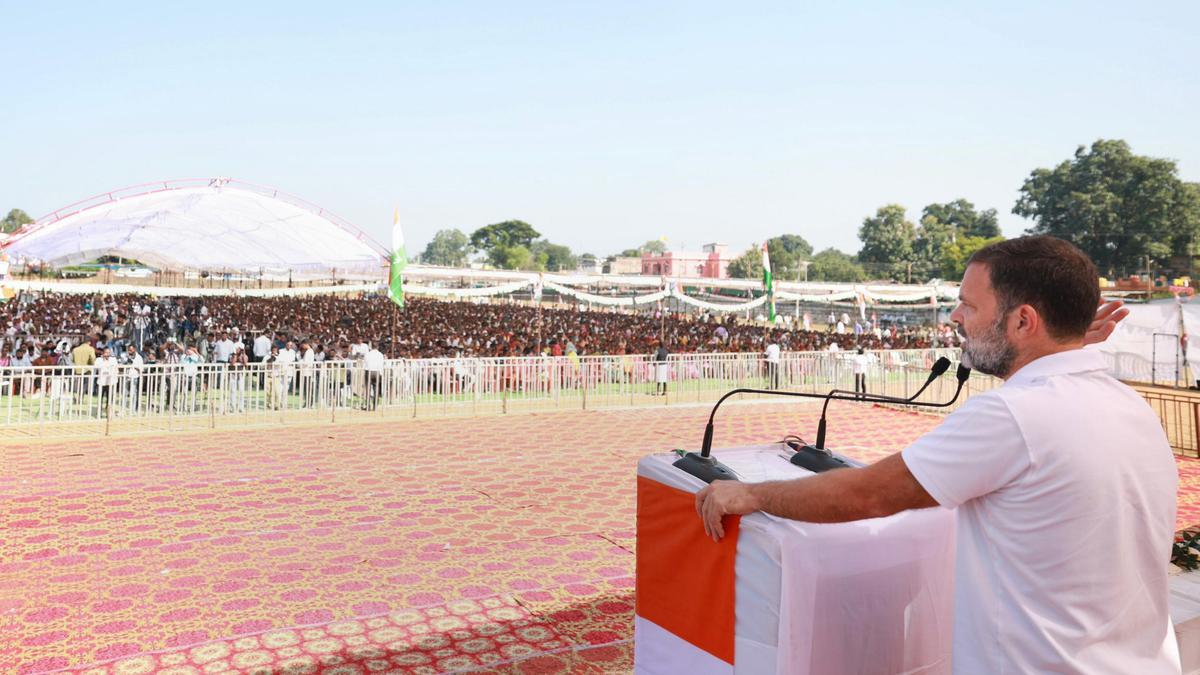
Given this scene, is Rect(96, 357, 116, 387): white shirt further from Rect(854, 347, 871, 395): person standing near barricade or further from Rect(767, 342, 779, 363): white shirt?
Rect(854, 347, 871, 395): person standing near barricade

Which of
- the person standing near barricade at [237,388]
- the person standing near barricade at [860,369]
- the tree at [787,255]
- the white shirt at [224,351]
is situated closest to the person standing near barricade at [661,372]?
the person standing near barricade at [860,369]

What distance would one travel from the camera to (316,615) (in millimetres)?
4453

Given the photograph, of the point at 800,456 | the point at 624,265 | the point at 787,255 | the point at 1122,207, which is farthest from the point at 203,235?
the point at 624,265

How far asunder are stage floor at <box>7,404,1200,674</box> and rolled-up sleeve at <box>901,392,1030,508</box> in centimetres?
276

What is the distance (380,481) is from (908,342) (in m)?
24.4

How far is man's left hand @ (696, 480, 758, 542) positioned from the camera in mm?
1646

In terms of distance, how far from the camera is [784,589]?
1.60 m

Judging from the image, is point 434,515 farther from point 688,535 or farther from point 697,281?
point 697,281

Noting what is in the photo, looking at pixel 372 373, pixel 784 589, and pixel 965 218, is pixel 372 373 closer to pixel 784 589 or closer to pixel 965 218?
pixel 784 589

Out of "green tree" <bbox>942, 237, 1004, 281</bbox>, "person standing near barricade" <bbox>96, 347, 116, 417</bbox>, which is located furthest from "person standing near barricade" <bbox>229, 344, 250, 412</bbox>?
"green tree" <bbox>942, 237, 1004, 281</bbox>

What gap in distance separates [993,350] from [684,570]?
845mm

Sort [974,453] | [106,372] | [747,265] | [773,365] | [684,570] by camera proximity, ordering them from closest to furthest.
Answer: [974,453]
[684,570]
[106,372]
[773,365]
[747,265]

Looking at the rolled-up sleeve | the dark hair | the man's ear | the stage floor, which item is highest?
the dark hair

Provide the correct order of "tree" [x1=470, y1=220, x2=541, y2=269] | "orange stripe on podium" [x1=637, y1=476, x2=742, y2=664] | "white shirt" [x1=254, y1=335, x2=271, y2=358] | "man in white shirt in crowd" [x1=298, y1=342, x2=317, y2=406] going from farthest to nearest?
1. "tree" [x1=470, y1=220, x2=541, y2=269]
2. "white shirt" [x1=254, y1=335, x2=271, y2=358]
3. "man in white shirt in crowd" [x1=298, y1=342, x2=317, y2=406]
4. "orange stripe on podium" [x1=637, y1=476, x2=742, y2=664]
